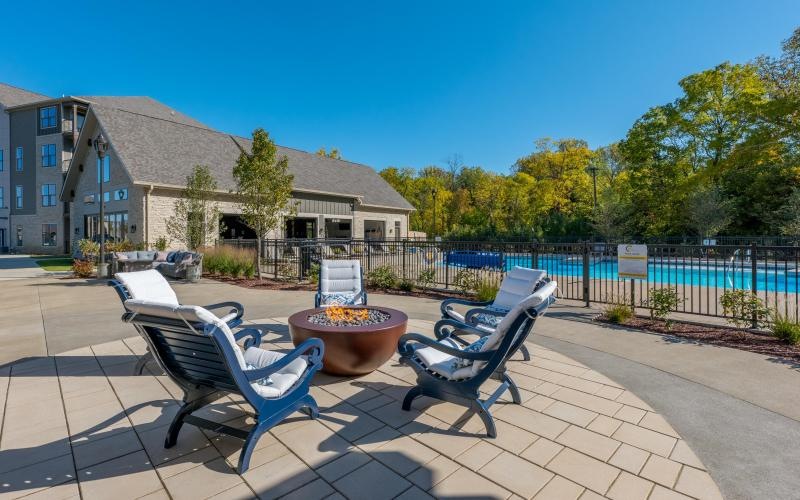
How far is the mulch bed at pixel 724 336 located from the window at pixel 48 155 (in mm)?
37248

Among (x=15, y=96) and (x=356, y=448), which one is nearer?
(x=356, y=448)

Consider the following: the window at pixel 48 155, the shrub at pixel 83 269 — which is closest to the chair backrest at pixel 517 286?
the shrub at pixel 83 269

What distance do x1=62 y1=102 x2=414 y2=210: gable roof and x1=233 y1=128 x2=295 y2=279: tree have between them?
280 inches

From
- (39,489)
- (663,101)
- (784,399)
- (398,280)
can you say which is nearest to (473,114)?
(663,101)

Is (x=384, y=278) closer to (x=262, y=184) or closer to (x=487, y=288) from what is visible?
(x=487, y=288)

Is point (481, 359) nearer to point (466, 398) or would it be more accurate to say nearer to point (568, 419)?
point (466, 398)

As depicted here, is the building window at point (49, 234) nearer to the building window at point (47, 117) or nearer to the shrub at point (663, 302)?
the building window at point (47, 117)

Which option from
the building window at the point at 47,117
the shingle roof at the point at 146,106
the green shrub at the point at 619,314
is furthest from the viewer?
the shingle roof at the point at 146,106

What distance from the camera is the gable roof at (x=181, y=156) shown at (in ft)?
59.4

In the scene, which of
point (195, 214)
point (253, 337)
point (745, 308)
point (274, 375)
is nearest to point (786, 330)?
point (745, 308)

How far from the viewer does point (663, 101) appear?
28672 millimetres

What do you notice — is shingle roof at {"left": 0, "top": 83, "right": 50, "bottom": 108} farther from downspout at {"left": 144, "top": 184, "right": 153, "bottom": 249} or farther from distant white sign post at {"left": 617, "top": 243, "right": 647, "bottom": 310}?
distant white sign post at {"left": 617, "top": 243, "right": 647, "bottom": 310}

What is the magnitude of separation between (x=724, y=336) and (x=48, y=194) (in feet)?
126

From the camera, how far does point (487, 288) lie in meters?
8.05
